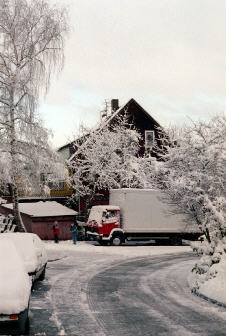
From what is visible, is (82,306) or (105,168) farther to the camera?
(105,168)

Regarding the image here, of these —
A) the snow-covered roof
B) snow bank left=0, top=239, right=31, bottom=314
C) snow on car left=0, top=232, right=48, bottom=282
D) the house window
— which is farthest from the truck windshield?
snow bank left=0, top=239, right=31, bottom=314

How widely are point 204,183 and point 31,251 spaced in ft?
27.7

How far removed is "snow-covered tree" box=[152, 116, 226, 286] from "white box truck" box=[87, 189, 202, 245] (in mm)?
4391

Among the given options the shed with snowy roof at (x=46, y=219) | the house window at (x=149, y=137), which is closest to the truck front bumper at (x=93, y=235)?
the shed with snowy roof at (x=46, y=219)

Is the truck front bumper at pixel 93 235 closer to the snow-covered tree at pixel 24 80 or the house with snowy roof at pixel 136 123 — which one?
the snow-covered tree at pixel 24 80

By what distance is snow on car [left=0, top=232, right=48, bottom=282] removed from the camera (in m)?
13.9

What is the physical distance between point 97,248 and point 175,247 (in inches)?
205

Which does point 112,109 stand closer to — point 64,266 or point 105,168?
point 105,168

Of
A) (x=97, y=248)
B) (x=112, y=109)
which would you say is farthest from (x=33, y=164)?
(x=112, y=109)

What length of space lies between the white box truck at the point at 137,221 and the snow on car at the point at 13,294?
2206 centimetres

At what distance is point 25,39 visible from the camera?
31.0 metres

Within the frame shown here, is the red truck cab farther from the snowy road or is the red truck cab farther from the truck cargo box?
the snowy road

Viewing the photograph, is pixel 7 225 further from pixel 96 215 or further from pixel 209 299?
pixel 209 299

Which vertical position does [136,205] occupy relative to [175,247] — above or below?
above
